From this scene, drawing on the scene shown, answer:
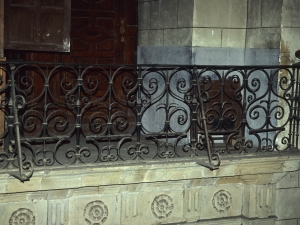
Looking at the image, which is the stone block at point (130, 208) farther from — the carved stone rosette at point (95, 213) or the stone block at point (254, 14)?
the stone block at point (254, 14)

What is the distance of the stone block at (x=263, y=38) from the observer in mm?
7383

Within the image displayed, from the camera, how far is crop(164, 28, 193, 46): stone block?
7.56m

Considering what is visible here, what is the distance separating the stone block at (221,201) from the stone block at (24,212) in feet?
6.16

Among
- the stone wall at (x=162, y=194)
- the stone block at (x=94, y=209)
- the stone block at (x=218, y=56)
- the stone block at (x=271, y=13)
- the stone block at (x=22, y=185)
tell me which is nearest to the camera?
the stone block at (x=22, y=185)

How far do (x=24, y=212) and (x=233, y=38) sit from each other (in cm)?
345

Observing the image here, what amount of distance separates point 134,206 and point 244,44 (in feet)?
8.64

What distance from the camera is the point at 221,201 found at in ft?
23.4

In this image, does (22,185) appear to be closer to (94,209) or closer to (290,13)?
(94,209)

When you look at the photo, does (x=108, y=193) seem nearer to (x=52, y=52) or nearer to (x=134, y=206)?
(x=134, y=206)

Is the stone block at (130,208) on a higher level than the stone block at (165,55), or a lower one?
lower

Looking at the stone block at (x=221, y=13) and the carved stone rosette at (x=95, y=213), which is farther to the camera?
the stone block at (x=221, y=13)

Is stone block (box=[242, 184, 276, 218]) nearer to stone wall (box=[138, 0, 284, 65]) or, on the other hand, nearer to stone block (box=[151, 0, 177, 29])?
stone wall (box=[138, 0, 284, 65])

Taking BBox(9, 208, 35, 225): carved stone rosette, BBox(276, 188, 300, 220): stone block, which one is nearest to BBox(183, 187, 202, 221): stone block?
BBox(276, 188, 300, 220): stone block

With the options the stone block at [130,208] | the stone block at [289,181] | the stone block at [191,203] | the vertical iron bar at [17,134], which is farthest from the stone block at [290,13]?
the vertical iron bar at [17,134]
